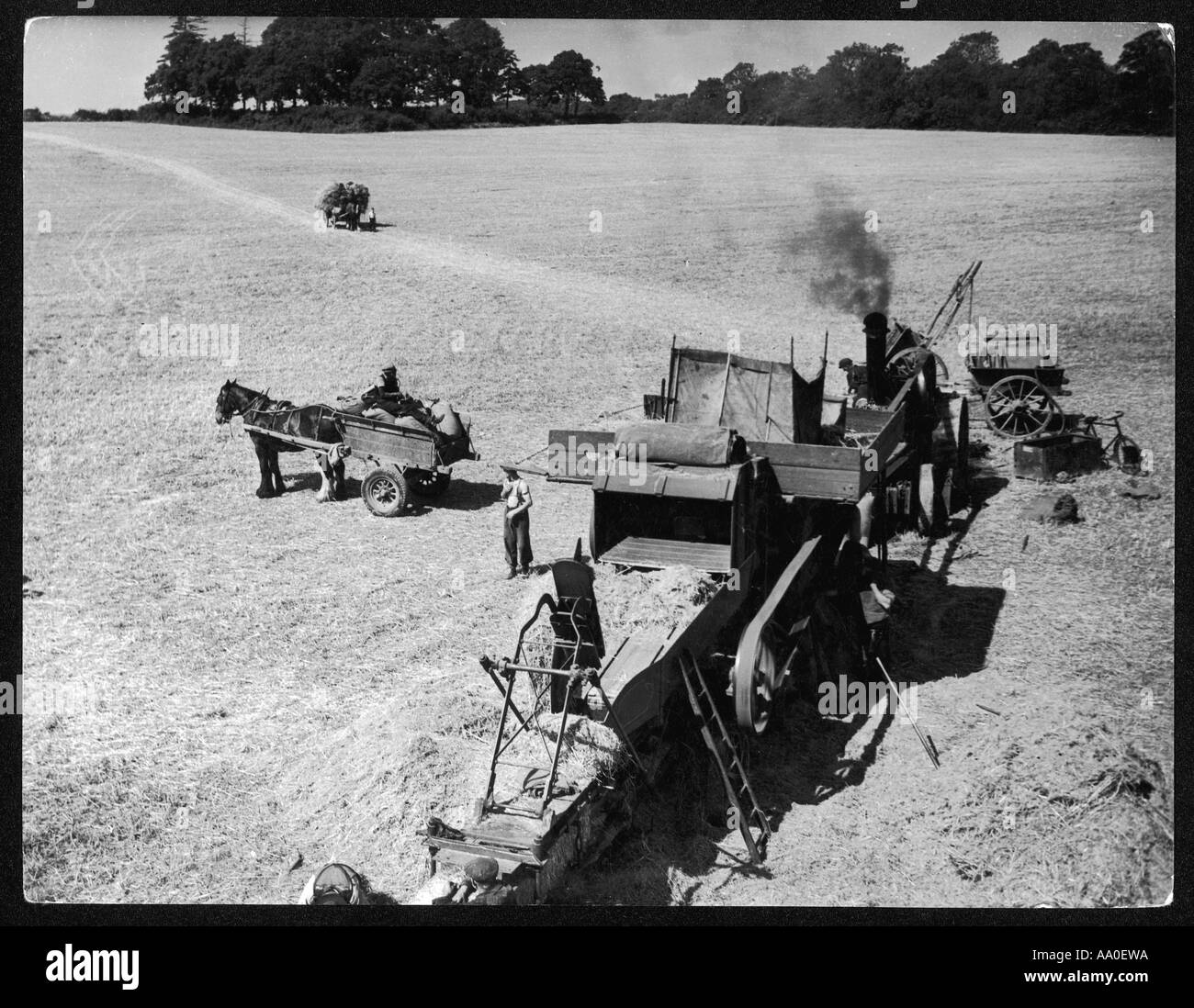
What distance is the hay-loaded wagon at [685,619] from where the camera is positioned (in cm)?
881

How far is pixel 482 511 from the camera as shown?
1661cm

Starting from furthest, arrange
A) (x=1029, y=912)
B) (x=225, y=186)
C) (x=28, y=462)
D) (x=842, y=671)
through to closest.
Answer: (x=225, y=186) → (x=28, y=462) → (x=842, y=671) → (x=1029, y=912)

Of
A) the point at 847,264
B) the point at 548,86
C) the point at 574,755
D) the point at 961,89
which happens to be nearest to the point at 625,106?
the point at 548,86

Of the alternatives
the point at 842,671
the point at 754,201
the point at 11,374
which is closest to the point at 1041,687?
the point at 842,671

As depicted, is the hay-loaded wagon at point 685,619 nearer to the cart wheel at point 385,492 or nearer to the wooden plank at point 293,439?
the cart wheel at point 385,492

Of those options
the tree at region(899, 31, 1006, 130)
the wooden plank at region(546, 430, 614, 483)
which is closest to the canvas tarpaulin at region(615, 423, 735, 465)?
the wooden plank at region(546, 430, 614, 483)

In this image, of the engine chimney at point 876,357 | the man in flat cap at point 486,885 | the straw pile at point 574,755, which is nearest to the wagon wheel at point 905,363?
the engine chimney at point 876,357

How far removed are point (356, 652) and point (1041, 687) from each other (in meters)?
6.56

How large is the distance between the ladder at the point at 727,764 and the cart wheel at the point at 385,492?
692 cm

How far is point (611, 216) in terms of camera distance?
2606 centimetres

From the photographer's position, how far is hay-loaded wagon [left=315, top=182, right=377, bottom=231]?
24.3 m

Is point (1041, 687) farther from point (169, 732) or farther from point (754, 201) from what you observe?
point (754, 201)

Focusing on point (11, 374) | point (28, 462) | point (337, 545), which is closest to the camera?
point (11, 374)

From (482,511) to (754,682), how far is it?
24.3ft
